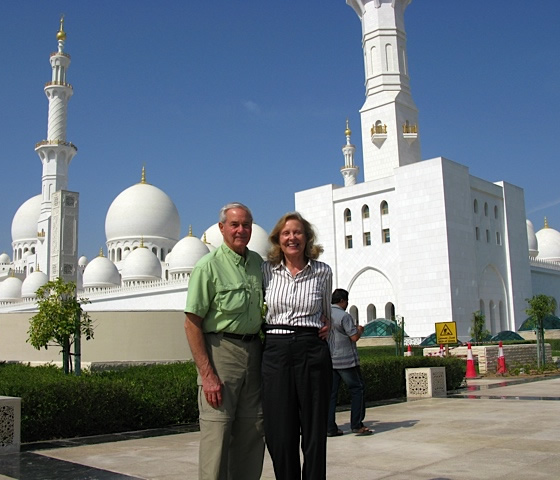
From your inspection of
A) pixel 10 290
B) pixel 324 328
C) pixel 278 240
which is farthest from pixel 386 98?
pixel 10 290

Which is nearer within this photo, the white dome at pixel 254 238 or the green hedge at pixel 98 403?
the green hedge at pixel 98 403

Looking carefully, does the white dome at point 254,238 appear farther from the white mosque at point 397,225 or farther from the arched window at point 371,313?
the arched window at point 371,313

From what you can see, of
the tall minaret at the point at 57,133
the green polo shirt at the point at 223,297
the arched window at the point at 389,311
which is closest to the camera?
the green polo shirt at the point at 223,297

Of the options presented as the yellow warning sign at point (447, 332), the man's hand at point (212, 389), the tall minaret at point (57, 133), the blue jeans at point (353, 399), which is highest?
the tall minaret at point (57, 133)

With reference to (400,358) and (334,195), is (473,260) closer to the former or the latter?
(334,195)

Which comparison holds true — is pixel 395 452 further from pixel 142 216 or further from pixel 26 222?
pixel 26 222

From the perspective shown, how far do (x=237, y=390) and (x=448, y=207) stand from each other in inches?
1169

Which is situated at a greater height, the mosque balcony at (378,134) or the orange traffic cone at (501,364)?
→ the mosque balcony at (378,134)

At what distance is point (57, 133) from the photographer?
41.8m

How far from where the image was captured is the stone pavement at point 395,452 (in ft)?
15.6

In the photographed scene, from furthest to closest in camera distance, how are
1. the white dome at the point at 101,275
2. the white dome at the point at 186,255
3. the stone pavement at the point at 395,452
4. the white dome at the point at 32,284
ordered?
the white dome at the point at 32,284
the white dome at the point at 101,275
the white dome at the point at 186,255
the stone pavement at the point at 395,452

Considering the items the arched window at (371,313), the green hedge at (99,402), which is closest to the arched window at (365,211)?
the arched window at (371,313)

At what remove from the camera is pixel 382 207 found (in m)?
34.6

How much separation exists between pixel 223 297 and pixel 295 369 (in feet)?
1.92
